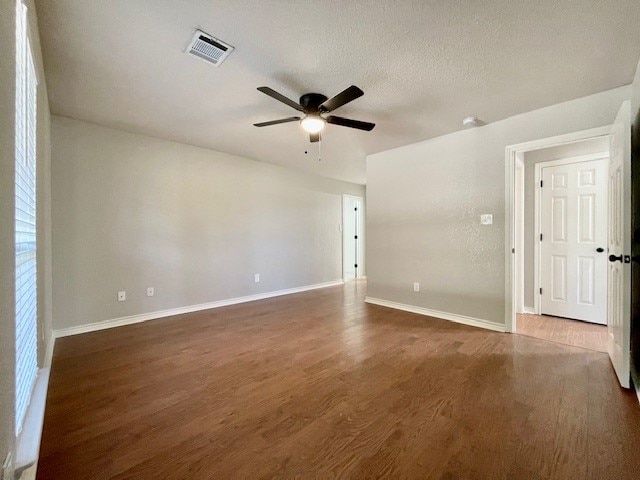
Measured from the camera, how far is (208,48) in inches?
72.7

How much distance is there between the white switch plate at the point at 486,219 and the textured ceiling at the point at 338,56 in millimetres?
1099

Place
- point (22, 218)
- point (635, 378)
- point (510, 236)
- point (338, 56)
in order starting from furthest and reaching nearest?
1. point (510, 236)
2. point (338, 56)
3. point (635, 378)
4. point (22, 218)

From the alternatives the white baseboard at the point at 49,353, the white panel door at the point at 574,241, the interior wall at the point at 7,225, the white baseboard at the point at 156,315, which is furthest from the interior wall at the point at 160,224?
the white panel door at the point at 574,241

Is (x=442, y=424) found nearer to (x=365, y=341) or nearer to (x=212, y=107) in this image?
(x=365, y=341)

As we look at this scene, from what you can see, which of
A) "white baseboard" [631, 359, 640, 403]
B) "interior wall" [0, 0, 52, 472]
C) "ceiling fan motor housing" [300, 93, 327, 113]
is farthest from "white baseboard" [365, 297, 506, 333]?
"interior wall" [0, 0, 52, 472]

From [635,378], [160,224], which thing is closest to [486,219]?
[635,378]

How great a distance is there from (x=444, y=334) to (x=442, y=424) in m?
1.54

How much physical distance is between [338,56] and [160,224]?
3.06 metres

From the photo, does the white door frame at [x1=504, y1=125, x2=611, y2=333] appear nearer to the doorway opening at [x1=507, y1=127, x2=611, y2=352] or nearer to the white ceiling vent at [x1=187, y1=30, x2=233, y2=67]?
the doorway opening at [x1=507, y1=127, x2=611, y2=352]

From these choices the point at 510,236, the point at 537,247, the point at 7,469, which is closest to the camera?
the point at 7,469

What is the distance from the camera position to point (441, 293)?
11.5 feet

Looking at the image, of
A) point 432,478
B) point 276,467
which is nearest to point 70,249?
point 276,467

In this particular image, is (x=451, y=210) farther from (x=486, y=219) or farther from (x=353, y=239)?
(x=353, y=239)

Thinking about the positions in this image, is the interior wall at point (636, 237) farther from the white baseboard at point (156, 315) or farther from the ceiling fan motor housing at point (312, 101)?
the white baseboard at point (156, 315)
